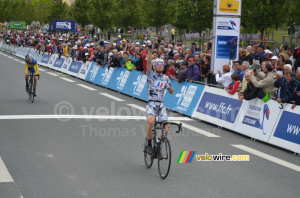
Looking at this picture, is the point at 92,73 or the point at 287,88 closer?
the point at 287,88

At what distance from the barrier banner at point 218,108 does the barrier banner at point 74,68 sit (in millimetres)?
14161

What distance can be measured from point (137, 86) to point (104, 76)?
4.23m

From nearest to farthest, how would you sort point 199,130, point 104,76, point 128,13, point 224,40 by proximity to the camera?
point 199,130, point 224,40, point 104,76, point 128,13

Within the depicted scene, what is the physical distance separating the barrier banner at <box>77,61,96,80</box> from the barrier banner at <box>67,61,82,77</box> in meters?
0.54

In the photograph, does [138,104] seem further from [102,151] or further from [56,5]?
[56,5]

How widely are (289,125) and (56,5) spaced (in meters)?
69.6

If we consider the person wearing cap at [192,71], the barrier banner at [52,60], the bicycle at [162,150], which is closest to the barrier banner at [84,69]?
the barrier banner at [52,60]

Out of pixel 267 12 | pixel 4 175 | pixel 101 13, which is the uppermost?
pixel 101 13

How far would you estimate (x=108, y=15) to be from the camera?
5225 cm

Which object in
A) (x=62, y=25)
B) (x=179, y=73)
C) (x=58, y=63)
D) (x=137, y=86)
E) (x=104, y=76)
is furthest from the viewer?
(x=62, y=25)

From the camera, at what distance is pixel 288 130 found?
469 inches

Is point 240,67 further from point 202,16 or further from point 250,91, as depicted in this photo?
point 202,16

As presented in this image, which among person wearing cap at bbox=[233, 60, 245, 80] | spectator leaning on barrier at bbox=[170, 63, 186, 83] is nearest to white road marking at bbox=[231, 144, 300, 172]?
person wearing cap at bbox=[233, 60, 245, 80]

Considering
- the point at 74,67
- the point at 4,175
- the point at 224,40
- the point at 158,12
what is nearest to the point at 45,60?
the point at 74,67
